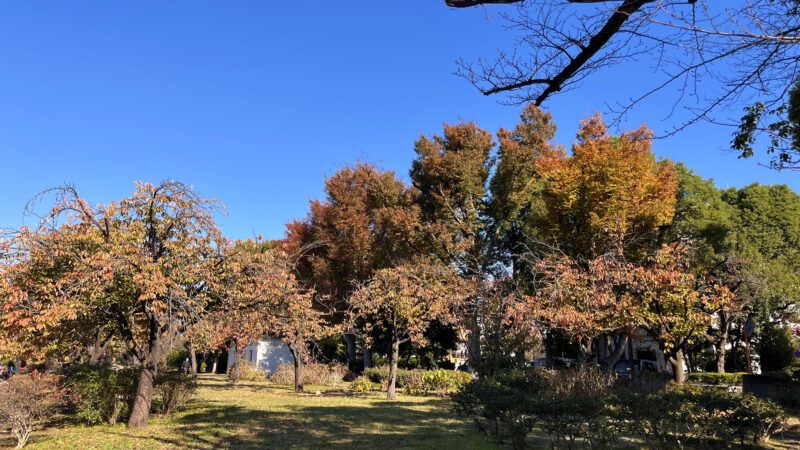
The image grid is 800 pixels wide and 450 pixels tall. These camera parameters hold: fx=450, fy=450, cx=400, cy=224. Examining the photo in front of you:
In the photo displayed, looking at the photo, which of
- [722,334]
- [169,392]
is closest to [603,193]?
[722,334]

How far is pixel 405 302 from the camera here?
1656cm

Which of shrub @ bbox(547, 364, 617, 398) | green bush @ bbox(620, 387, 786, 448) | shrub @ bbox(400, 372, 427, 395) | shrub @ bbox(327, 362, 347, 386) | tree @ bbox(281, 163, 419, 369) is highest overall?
tree @ bbox(281, 163, 419, 369)

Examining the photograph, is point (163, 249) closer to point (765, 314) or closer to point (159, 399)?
point (159, 399)

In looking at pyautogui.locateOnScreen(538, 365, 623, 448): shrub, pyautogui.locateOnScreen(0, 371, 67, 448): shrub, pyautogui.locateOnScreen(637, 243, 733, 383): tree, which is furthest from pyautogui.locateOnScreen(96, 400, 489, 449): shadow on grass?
pyautogui.locateOnScreen(637, 243, 733, 383): tree

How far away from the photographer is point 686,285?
13258mm

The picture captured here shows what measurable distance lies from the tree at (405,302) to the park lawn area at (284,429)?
2.68 meters

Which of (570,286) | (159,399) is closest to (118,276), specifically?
(159,399)

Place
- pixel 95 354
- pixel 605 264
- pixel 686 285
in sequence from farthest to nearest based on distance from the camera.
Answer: pixel 95 354 < pixel 686 285 < pixel 605 264

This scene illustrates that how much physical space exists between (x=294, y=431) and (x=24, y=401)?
5210 mm

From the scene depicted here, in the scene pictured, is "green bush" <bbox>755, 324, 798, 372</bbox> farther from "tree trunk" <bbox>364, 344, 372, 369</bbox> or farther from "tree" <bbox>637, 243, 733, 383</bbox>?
"tree trunk" <bbox>364, 344, 372, 369</bbox>

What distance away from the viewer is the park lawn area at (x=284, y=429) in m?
8.76

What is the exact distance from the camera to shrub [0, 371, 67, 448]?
8453 millimetres

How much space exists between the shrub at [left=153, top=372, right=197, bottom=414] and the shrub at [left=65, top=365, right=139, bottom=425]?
3.38 ft

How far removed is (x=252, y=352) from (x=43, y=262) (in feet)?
85.8
